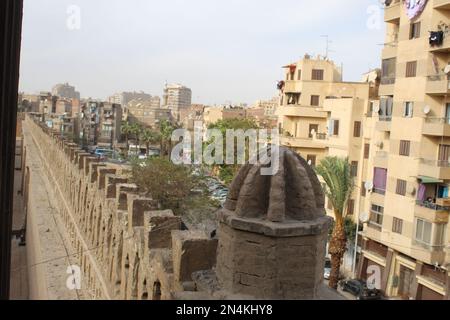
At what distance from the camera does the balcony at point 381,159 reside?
22958 mm

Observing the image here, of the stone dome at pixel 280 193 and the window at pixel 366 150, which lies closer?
the stone dome at pixel 280 193

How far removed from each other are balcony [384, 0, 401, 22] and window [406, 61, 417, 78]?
3.13 meters

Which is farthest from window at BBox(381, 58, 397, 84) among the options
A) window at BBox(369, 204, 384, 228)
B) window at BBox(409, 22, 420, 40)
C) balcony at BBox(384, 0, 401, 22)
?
window at BBox(369, 204, 384, 228)

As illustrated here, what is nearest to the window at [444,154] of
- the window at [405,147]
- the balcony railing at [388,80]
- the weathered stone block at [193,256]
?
the window at [405,147]

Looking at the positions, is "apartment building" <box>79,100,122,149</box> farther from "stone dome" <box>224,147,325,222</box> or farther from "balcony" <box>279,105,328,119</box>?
"stone dome" <box>224,147,325,222</box>

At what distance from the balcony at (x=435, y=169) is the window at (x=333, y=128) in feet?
25.7

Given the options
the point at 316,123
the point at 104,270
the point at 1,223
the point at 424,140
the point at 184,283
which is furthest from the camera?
the point at 316,123

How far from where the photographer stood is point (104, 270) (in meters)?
11.4

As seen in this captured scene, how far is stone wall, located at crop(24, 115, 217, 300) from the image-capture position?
4.89 meters

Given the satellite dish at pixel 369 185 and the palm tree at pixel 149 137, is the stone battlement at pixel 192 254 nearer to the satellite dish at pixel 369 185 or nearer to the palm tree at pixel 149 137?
the satellite dish at pixel 369 185

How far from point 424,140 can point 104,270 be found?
14.6 m
